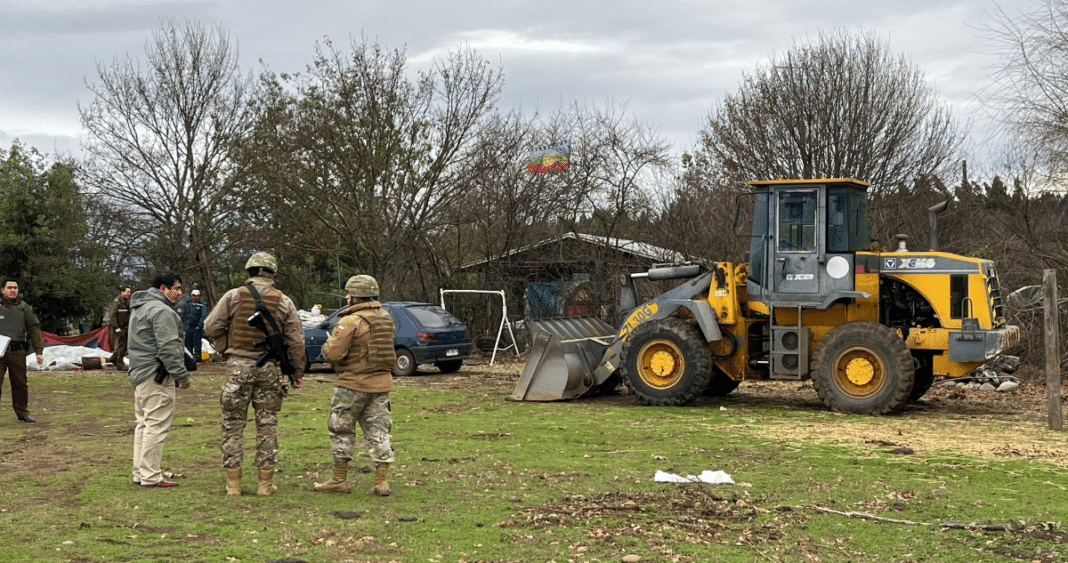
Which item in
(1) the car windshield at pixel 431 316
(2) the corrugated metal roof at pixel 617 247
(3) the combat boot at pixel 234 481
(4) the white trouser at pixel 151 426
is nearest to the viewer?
(3) the combat boot at pixel 234 481

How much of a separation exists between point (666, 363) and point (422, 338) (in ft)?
24.5

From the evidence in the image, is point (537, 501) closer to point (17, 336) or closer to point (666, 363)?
point (666, 363)

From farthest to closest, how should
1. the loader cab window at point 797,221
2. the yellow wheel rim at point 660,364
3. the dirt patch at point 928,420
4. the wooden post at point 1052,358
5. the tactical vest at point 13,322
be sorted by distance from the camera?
the yellow wheel rim at point 660,364
the loader cab window at point 797,221
the tactical vest at point 13,322
the wooden post at point 1052,358
the dirt patch at point 928,420

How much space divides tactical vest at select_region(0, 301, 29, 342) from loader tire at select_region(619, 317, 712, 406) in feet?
24.7

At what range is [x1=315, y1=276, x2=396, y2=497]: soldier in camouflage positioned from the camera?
26.3ft

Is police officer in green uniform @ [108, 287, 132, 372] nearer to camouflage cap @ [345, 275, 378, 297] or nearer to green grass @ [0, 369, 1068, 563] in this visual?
green grass @ [0, 369, 1068, 563]

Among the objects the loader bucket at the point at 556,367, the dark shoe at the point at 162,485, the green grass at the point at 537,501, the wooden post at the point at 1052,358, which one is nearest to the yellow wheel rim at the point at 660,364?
the loader bucket at the point at 556,367

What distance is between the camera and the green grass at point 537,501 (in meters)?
6.29

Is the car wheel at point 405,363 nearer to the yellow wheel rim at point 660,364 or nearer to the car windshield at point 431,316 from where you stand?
the car windshield at point 431,316

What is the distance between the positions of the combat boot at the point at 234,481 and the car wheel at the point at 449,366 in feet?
44.2

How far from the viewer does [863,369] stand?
529 inches

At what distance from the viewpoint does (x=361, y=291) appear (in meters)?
8.23

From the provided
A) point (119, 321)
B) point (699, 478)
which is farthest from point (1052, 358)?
point (119, 321)

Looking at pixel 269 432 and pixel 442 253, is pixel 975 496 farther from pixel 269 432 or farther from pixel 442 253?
pixel 442 253
